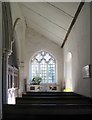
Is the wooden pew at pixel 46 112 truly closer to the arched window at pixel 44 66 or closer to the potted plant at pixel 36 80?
the potted plant at pixel 36 80

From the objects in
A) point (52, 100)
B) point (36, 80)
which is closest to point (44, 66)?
point (36, 80)

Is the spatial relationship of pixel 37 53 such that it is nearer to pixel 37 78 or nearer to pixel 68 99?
pixel 37 78

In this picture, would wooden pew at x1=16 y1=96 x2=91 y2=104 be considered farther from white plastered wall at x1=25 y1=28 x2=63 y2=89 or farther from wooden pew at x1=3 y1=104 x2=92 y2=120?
white plastered wall at x1=25 y1=28 x2=63 y2=89

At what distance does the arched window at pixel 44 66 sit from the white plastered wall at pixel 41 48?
0.31 m

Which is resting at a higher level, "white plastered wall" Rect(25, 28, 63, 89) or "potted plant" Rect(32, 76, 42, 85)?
"white plastered wall" Rect(25, 28, 63, 89)

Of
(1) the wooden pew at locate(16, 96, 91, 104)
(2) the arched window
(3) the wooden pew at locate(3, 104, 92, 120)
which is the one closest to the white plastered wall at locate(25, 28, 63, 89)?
(2) the arched window

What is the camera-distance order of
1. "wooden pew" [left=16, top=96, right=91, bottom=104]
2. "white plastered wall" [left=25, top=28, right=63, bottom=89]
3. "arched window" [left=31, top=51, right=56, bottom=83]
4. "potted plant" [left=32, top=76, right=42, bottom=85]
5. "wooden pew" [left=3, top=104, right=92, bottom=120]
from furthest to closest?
"arched window" [left=31, top=51, right=56, bottom=83]
"white plastered wall" [left=25, top=28, right=63, bottom=89]
"potted plant" [left=32, top=76, right=42, bottom=85]
"wooden pew" [left=16, top=96, right=91, bottom=104]
"wooden pew" [left=3, top=104, right=92, bottom=120]

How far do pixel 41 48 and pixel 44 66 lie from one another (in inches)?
40.9

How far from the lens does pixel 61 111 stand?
3.79 metres

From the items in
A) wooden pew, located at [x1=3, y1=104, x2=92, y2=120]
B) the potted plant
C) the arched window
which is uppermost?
the arched window

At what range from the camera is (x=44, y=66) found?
13.1 m

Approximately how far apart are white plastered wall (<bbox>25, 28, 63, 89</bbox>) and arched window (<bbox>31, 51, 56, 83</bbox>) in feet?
1.00

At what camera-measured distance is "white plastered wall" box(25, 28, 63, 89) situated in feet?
41.7

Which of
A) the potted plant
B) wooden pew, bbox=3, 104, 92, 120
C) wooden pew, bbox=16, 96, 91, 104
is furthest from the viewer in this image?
the potted plant
